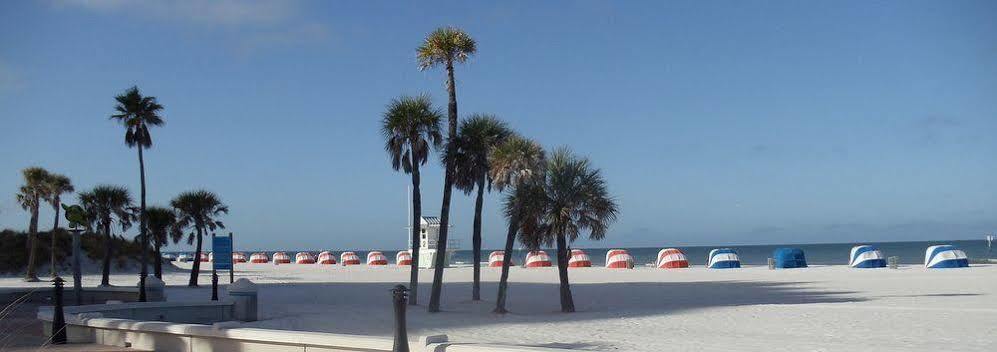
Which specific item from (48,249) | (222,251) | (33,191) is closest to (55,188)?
(33,191)

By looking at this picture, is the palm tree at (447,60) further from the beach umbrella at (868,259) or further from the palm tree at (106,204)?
the beach umbrella at (868,259)

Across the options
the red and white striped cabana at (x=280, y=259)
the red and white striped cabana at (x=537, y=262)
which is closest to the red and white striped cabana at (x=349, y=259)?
the red and white striped cabana at (x=280, y=259)

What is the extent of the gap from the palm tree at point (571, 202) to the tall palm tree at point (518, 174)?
0.35m

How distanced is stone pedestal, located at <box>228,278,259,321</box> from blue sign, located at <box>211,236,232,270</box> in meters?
5.46

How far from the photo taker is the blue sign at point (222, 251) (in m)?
25.0

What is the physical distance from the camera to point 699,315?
20.3 meters

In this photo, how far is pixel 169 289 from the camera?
35.0 m

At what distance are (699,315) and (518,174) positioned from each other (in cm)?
550

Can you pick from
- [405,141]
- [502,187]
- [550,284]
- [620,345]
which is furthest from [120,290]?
[620,345]

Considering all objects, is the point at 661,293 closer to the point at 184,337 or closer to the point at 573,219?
the point at 573,219

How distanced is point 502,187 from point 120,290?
44.3 feet

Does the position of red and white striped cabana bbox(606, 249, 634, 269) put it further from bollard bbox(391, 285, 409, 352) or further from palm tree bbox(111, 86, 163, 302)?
bollard bbox(391, 285, 409, 352)

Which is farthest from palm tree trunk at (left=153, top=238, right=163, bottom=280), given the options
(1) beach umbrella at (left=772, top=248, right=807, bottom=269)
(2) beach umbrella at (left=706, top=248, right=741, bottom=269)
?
(1) beach umbrella at (left=772, top=248, right=807, bottom=269)

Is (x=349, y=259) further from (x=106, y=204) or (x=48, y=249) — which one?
(x=106, y=204)
